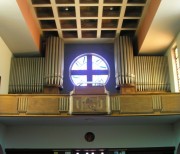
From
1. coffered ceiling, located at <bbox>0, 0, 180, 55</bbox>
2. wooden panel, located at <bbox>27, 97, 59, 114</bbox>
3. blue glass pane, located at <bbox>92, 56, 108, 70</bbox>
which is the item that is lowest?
wooden panel, located at <bbox>27, 97, 59, 114</bbox>

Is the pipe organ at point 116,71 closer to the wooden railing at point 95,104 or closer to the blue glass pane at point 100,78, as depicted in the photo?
the blue glass pane at point 100,78

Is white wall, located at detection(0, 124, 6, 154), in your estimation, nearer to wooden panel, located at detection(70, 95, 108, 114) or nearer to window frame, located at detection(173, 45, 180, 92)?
wooden panel, located at detection(70, 95, 108, 114)

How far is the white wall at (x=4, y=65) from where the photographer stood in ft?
38.9

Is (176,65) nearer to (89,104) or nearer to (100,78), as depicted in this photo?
(100,78)

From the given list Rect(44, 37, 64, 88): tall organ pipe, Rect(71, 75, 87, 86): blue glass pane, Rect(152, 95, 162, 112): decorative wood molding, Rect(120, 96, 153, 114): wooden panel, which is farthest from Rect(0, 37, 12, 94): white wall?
Rect(152, 95, 162, 112): decorative wood molding

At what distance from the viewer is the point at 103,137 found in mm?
12242

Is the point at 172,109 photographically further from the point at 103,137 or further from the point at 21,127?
the point at 21,127

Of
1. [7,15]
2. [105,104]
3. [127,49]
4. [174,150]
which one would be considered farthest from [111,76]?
[7,15]

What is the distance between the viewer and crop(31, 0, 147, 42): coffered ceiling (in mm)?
11535

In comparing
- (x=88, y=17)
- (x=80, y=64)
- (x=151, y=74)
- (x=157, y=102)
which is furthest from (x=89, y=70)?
(x=157, y=102)

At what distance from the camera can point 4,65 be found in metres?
12.2

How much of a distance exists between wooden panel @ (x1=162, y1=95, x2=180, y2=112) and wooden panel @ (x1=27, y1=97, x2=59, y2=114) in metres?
3.76

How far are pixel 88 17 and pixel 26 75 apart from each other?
3591mm

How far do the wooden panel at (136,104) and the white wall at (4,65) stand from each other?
4.75 m
